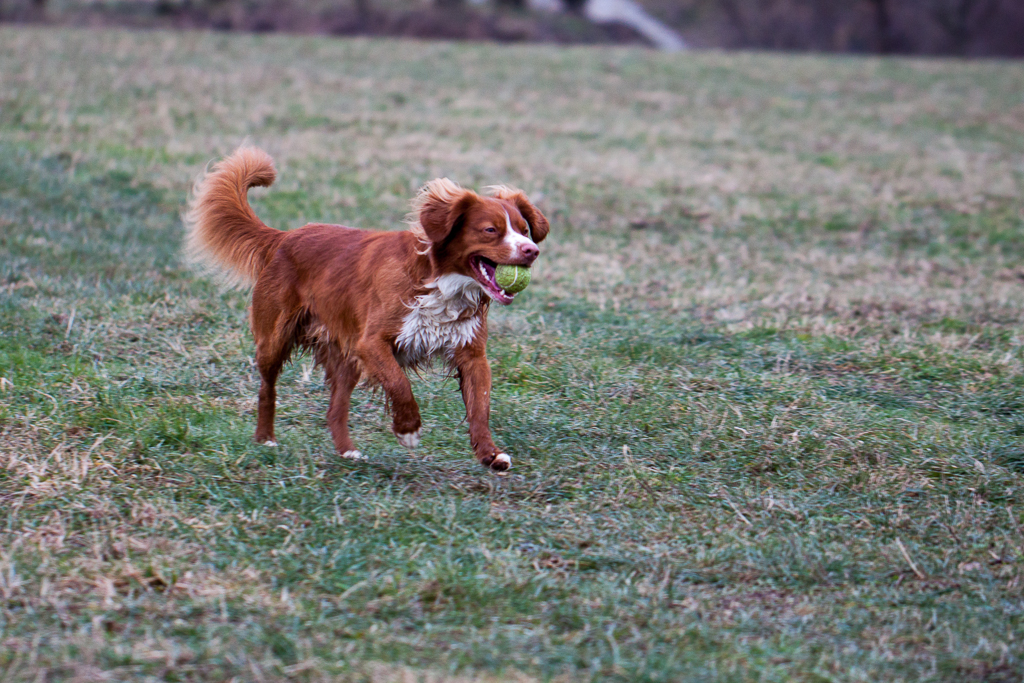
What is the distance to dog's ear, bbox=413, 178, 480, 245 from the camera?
432cm

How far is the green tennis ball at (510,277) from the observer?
429cm

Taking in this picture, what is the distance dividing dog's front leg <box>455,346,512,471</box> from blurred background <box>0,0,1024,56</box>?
19.6m

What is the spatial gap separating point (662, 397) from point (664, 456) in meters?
0.78

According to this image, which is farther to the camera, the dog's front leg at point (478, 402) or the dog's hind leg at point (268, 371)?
the dog's hind leg at point (268, 371)

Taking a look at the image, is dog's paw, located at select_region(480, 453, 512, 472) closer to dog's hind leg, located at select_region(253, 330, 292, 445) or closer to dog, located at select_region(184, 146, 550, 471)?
dog, located at select_region(184, 146, 550, 471)

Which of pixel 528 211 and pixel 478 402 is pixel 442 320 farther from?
pixel 528 211

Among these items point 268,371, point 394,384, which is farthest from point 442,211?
point 268,371

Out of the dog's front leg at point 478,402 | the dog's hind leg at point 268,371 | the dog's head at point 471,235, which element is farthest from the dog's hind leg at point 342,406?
the dog's head at point 471,235

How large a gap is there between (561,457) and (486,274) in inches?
39.3

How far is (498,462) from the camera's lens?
4.47m

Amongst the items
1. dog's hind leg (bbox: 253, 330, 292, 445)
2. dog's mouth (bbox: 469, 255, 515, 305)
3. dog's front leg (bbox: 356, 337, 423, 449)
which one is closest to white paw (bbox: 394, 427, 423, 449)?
dog's front leg (bbox: 356, 337, 423, 449)

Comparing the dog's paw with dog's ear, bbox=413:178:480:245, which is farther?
the dog's paw

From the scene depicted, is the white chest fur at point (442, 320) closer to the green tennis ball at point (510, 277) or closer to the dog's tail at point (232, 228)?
the green tennis ball at point (510, 277)

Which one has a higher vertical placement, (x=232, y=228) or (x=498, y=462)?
(x=232, y=228)
